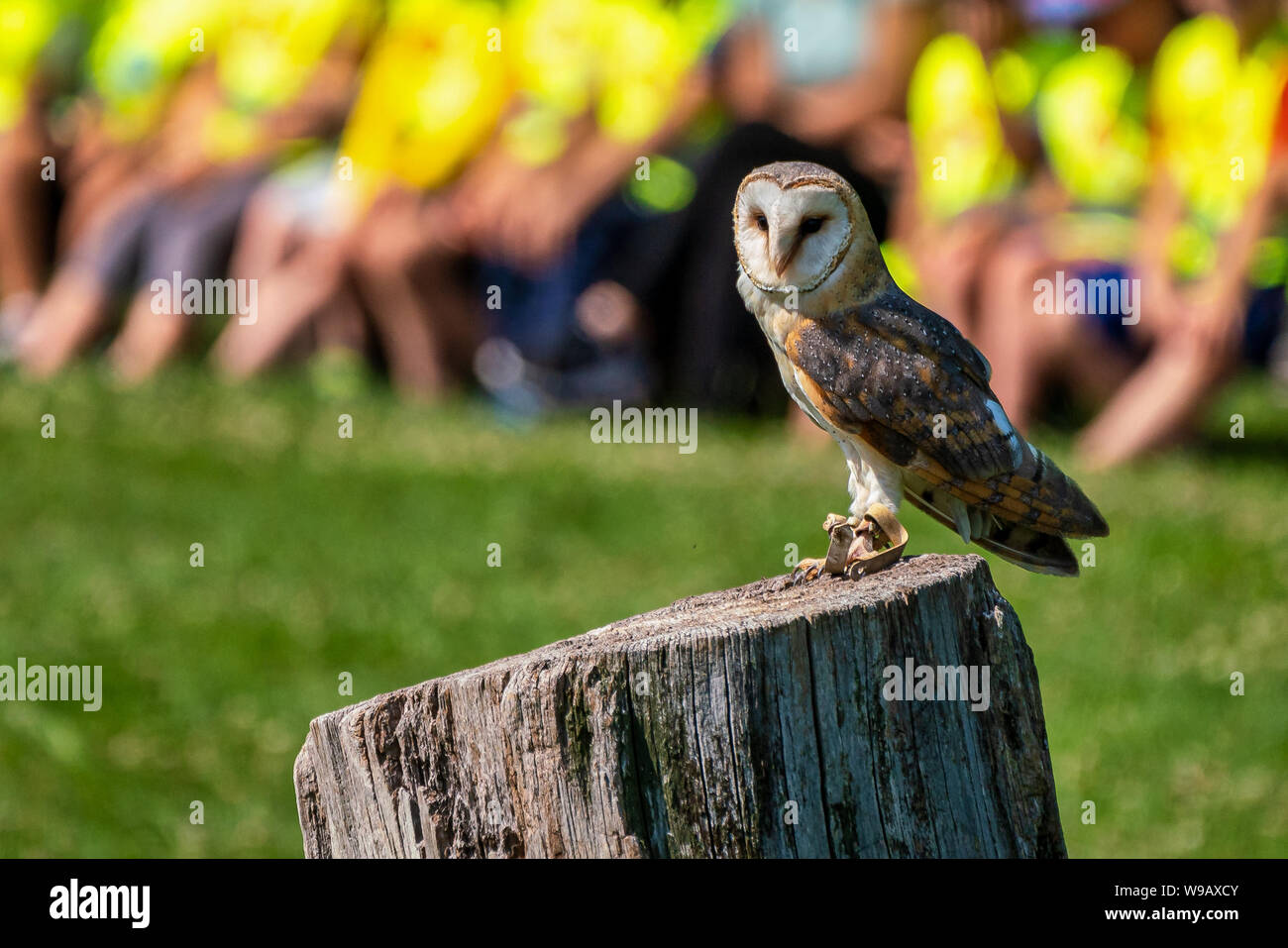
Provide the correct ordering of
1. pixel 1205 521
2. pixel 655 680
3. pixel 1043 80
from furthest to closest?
1. pixel 1043 80
2. pixel 1205 521
3. pixel 655 680

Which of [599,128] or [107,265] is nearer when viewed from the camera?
[599,128]

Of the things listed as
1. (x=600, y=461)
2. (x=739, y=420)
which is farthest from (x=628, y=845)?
(x=739, y=420)

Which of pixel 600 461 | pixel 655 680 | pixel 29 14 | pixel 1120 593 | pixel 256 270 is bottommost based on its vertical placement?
pixel 655 680

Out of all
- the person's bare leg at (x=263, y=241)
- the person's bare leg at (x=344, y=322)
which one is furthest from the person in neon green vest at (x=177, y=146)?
the person's bare leg at (x=344, y=322)

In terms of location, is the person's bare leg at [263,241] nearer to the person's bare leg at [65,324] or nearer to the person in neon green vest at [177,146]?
the person in neon green vest at [177,146]

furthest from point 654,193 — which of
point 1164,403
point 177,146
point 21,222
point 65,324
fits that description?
point 21,222

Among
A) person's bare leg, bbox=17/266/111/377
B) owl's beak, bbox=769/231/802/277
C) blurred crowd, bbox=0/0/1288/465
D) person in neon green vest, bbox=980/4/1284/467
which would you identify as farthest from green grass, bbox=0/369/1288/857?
owl's beak, bbox=769/231/802/277

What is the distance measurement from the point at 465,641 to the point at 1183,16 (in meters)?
5.66

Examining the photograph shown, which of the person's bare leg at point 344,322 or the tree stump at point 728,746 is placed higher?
the person's bare leg at point 344,322

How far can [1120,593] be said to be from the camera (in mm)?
6855

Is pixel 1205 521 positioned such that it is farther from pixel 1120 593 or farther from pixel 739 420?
pixel 739 420

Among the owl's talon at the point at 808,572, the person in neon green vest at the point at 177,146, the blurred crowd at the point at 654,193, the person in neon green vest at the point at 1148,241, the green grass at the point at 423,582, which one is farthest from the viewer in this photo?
the person in neon green vest at the point at 177,146

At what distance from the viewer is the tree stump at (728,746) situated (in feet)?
7.68

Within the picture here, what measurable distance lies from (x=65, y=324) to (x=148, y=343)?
2.48 feet
